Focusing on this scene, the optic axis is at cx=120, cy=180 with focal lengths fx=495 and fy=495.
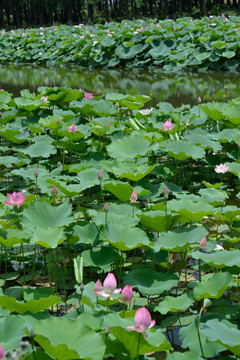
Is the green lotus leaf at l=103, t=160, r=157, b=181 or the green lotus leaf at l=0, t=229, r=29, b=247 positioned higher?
the green lotus leaf at l=0, t=229, r=29, b=247

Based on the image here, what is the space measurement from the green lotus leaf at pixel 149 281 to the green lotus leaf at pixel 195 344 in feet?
0.75

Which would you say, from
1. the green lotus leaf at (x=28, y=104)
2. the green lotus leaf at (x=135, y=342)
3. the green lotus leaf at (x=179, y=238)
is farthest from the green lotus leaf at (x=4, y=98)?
the green lotus leaf at (x=135, y=342)

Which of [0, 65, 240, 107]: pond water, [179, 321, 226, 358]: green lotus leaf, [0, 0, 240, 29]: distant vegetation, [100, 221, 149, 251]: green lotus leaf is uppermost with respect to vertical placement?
[100, 221, 149, 251]: green lotus leaf

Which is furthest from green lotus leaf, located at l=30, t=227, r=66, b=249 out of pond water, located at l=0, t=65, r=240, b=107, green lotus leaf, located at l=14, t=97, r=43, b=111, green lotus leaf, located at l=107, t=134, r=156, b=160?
pond water, located at l=0, t=65, r=240, b=107

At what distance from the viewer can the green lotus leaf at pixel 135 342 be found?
119cm

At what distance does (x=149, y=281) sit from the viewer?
1.74 metres

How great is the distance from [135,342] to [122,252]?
0.80 m

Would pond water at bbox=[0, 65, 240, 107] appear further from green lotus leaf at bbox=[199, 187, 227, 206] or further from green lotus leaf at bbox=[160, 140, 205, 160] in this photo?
green lotus leaf at bbox=[199, 187, 227, 206]

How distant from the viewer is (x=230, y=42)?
893cm

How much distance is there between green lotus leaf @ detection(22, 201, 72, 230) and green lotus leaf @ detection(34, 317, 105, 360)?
0.78 metres

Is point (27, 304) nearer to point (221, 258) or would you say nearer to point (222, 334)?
point (222, 334)

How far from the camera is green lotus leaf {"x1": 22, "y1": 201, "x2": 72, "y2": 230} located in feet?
6.57

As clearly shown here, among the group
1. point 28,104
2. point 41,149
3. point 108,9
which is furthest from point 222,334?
point 108,9

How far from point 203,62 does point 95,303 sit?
26.3 ft
